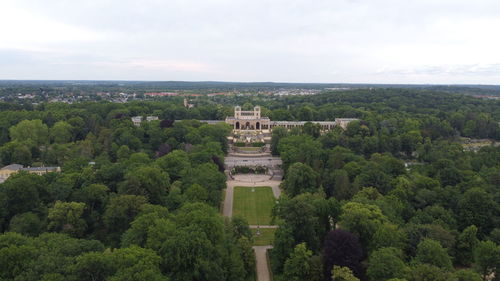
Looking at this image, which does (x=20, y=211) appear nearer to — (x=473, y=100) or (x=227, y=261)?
(x=227, y=261)

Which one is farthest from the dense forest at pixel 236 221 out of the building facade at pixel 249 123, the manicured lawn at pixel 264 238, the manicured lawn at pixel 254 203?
the building facade at pixel 249 123

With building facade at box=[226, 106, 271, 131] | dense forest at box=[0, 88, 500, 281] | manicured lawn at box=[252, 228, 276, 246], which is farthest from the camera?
building facade at box=[226, 106, 271, 131]

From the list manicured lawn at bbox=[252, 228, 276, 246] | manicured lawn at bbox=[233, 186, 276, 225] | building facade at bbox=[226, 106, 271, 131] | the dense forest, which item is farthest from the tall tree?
building facade at bbox=[226, 106, 271, 131]

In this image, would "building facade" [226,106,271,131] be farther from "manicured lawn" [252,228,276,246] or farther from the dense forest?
"manicured lawn" [252,228,276,246]

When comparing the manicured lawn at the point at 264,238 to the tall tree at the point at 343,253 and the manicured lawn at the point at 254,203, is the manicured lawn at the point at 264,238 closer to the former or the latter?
the manicured lawn at the point at 254,203

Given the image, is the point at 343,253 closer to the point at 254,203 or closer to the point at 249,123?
the point at 254,203

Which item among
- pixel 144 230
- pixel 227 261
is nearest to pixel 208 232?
pixel 227 261
